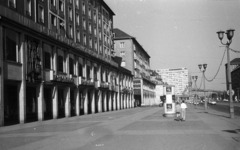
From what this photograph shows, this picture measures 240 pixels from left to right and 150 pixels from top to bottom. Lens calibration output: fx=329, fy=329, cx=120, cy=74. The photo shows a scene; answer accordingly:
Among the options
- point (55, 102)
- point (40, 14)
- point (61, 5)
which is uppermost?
point (61, 5)

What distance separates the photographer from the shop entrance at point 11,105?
25.5 m

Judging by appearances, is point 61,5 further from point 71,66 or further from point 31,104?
point 31,104

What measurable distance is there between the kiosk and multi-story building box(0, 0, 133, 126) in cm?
1149

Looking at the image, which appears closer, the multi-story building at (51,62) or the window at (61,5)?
the multi-story building at (51,62)

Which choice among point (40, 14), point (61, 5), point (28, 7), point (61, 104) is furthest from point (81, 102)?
point (28, 7)

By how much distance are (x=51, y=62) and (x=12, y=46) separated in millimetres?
8313

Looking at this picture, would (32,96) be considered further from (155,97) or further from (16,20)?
(155,97)

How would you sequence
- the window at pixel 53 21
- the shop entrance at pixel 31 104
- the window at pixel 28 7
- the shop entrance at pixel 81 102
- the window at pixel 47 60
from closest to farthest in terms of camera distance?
the shop entrance at pixel 31 104 → the window at pixel 28 7 → the window at pixel 47 60 → the window at pixel 53 21 → the shop entrance at pixel 81 102

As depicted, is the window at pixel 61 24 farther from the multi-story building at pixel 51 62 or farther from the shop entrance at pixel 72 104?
the shop entrance at pixel 72 104

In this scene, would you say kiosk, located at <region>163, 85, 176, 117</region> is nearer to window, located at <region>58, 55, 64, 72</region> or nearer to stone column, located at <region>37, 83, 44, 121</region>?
stone column, located at <region>37, 83, 44, 121</region>

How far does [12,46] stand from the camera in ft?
87.1

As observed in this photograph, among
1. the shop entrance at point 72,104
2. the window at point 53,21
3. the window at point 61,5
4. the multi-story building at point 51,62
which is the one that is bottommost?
the shop entrance at point 72,104

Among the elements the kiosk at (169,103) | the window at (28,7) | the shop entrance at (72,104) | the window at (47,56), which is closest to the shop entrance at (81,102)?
the shop entrance at (72,104)

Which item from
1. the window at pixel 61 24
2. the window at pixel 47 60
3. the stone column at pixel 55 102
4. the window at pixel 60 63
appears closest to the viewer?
the window at pixel 47 60
